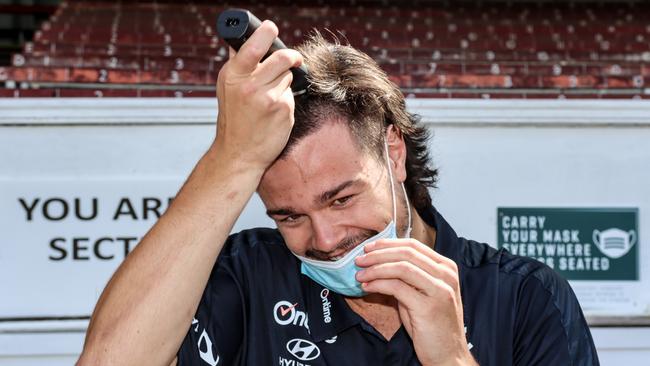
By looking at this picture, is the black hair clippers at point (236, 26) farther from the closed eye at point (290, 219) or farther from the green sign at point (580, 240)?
the green sign at point (580, 240)

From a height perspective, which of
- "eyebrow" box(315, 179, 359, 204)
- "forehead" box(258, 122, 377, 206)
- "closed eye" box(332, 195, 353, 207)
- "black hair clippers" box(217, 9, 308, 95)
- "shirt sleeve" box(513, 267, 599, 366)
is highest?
"black hair clippers" box(217, 9, 308, 95)

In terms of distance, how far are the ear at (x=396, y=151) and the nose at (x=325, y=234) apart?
0.70 ft

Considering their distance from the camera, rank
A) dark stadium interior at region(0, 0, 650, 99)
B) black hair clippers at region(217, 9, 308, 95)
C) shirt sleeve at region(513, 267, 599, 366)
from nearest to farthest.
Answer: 1. black hair clippers at region(217, 9, 308, 95)
2. shirt sleeve at region(513, 267, 599, 366)
3. dark stadium interior at region(0, 0, 650, 99)

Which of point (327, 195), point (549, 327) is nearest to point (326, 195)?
point (327, 195)

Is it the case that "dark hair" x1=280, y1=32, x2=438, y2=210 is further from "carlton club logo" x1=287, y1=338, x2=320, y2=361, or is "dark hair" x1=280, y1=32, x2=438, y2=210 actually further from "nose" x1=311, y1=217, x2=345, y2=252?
"carlton club logo" x1=287, y1=338, x2=320, y2=361

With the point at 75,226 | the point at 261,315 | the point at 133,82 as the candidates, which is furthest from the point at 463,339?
the point at 133,82

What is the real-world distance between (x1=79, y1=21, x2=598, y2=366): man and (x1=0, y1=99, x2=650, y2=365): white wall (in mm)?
974

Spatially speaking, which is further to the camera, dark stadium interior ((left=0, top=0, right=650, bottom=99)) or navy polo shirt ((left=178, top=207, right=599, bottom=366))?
dark stadium interior ((left=0, top=0, right=650, bottom=99))

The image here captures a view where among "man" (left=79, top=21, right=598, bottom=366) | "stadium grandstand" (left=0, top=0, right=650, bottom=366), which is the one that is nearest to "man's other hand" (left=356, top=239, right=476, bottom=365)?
"man" (left=79, top=21, right=598, bottom=366)

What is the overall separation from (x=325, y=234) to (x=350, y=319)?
0.60 ft

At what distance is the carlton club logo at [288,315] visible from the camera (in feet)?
4.85

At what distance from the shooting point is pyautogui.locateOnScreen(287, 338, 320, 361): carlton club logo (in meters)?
1.44

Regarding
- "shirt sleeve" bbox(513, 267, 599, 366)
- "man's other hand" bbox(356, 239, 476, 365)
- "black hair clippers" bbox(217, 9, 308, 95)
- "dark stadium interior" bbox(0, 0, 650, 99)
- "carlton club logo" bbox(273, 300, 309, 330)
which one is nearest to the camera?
"black hair clippers" bbox(217, 9, 308, 95)

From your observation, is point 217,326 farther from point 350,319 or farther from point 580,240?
point 580,240
